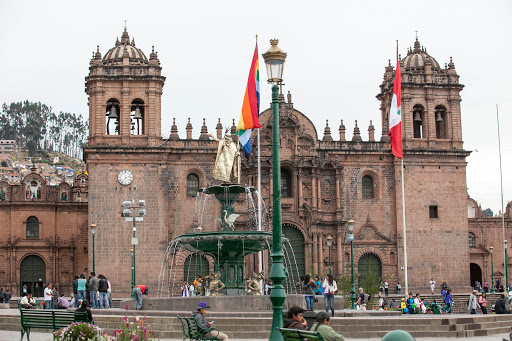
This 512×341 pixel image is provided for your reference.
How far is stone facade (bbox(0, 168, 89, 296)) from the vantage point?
166 ft

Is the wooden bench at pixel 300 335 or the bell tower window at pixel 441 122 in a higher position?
the bell tower window at pixel 441 122

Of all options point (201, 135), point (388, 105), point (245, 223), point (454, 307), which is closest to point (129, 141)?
point (201, 135)

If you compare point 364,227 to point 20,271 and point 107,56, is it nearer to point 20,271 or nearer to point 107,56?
point 107,56

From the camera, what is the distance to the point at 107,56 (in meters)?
46.6

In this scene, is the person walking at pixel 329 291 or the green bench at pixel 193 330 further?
the person walking at pixel 329 291

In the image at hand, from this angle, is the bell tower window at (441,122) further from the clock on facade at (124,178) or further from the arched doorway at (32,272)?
the arched doorway at (32,272)

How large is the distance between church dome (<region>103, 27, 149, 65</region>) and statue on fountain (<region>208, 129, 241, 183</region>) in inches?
831

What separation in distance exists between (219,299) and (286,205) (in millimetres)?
22707

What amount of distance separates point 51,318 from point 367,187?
3127cm

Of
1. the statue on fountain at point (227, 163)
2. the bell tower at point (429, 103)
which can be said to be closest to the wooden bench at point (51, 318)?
the statue on fountain at point (227, 163)

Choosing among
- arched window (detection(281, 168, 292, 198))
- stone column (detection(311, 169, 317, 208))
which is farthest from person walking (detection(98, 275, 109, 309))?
arched window (detection(281, 168, 292, 198))

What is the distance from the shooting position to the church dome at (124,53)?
4609 cm

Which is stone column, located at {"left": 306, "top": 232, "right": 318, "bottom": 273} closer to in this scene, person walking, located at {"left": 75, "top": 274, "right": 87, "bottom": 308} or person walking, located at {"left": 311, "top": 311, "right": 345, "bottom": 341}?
person walking, located at {"left": 75, "top": 274, "right": 87, "bottom": 308}

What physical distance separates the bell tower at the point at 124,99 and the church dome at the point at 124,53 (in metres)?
0.06
